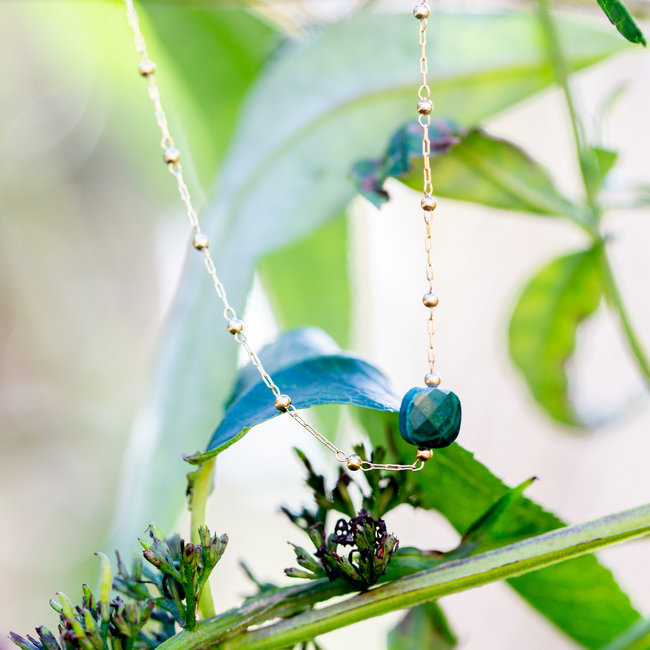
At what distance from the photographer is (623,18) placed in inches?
8.7

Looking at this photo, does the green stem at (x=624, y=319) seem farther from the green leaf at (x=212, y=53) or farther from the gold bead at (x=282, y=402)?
the green leaf at (x=212, y=53)

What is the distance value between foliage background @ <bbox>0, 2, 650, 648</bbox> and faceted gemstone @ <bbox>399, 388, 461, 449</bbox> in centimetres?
45

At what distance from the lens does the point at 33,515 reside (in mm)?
1460

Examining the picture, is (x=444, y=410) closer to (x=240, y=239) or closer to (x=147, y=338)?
(x=240, y=239)

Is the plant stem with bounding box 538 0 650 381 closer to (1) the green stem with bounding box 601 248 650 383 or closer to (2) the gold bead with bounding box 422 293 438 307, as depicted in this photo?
(1) the green stem with bounding box 601 248 650 383

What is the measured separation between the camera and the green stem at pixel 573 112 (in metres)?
0.36

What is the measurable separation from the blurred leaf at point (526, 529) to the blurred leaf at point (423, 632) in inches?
1.5

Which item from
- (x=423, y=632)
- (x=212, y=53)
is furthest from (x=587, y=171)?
(x=212, y=53)

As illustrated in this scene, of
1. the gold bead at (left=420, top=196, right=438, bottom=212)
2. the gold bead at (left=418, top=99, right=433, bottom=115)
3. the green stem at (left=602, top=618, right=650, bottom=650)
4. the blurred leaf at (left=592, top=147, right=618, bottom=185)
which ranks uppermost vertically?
the gold bead at (left=418, top=99, right=433, bottom=115)

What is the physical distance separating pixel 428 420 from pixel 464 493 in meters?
0.03

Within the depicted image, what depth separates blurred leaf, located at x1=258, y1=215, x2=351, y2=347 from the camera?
57 centimetres

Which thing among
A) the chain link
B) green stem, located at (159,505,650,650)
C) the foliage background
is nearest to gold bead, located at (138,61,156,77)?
the chain link

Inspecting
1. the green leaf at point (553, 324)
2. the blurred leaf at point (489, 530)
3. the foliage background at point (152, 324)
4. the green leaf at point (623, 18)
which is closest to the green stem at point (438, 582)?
the blurred leaf at point (489, 530)

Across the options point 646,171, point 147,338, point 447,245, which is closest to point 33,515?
point 147,338
